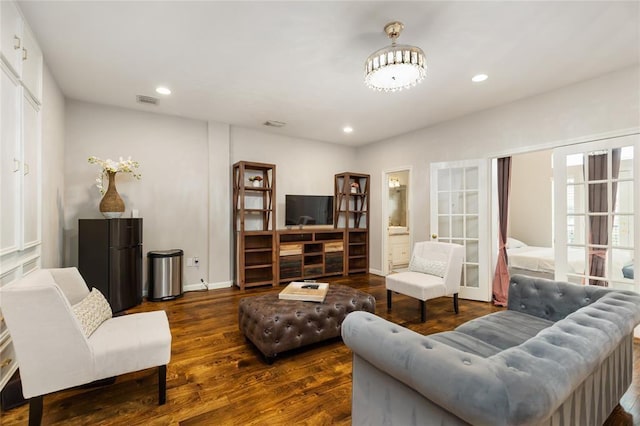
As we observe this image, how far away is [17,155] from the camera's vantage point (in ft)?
6.83

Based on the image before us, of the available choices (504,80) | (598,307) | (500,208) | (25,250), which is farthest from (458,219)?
(25,250)

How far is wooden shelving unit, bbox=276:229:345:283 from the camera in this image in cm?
497

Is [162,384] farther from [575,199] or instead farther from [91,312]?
[575,199]

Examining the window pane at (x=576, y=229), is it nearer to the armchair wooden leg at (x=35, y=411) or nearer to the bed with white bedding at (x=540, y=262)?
the bed with white bedding at (x=540, y=262)

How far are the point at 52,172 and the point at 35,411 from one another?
2.55 m

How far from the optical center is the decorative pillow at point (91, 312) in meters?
1.78

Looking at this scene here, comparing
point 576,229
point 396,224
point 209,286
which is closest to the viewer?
point 576,229

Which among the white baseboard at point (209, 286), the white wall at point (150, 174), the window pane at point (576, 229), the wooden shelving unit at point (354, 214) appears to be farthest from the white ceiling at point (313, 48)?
the white baseboard at point (209, 286)

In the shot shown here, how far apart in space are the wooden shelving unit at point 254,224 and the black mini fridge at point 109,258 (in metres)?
1.50

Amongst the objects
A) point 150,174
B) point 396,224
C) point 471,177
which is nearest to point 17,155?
point 150,174

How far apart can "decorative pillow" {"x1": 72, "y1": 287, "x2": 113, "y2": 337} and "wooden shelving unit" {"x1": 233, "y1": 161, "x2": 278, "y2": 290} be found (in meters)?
2.45

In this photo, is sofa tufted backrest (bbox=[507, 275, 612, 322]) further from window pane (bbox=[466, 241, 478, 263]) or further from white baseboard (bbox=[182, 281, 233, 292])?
white baseboard (bbox=[182, 281, 233, 292])

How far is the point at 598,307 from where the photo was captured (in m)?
1.50

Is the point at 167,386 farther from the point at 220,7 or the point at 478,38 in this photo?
the point at 478,38
